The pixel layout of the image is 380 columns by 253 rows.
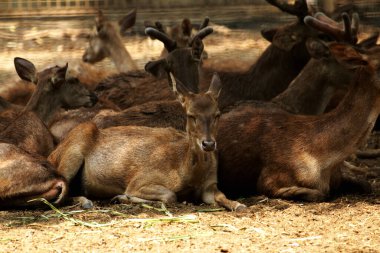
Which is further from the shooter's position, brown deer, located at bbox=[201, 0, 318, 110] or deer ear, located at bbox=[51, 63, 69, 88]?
brown deer, located at bbox=[201, 0, 318, 110]

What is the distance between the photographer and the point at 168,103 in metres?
11.6

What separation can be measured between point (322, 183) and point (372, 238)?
187cm

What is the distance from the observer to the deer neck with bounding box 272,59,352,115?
12.0 m

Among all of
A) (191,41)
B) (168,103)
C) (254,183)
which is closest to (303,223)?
(254,183)

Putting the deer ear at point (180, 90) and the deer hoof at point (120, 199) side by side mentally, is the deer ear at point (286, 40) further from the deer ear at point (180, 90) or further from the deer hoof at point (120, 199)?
the deer hoof at point (120, 199)

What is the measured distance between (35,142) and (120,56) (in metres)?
4.86

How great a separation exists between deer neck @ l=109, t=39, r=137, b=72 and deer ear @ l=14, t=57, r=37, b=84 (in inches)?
119

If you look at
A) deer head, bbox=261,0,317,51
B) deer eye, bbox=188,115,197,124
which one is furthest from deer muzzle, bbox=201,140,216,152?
deer head, bbox=261,0,317,51

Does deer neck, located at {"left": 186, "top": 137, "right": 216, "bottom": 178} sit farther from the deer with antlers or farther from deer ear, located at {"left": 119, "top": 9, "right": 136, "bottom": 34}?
deer ear, located at {"left": 119, "top": 9, "right": 136, "bottom": 34}

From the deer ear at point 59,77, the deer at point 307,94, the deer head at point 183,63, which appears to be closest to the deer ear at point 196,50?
the deer head at point 183,63

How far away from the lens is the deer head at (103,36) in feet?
51.2

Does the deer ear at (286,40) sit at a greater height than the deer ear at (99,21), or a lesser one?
greater

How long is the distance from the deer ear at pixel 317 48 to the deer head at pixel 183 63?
1389mm

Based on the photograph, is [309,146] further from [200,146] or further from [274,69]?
[274,69]
